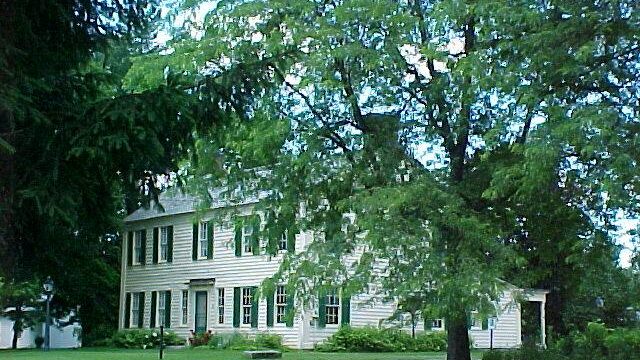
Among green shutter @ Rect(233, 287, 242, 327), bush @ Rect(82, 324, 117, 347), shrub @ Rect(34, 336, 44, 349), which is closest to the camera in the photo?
green shutter @ Rect(233, 287, 242, 327)

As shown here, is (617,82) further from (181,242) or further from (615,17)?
(181,242)

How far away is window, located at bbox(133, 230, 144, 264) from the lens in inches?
1444

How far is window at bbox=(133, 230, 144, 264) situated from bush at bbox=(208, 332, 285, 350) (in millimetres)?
7052

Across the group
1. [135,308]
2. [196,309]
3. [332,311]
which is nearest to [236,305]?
[196,309]

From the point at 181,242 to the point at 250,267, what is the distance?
4.41 metres

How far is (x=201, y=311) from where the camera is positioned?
109ft

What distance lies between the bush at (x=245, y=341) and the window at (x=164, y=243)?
5300 millimetres

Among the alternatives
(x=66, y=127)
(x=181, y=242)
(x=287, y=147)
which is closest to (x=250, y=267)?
(x=181, y=242)

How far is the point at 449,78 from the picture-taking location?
632 inches

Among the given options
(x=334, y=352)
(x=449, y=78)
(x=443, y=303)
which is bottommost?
(x=334, y=352)

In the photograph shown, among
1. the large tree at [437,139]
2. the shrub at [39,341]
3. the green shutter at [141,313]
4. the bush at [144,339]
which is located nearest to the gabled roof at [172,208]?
the green shutter at [141,313]

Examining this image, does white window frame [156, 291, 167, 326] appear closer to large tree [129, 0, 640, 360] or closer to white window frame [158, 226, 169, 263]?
white window frame [158, 226, 169, 263]

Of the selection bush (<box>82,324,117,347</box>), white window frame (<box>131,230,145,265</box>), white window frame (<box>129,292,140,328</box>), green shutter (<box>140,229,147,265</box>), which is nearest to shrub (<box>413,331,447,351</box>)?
Result: green shutter (<box>140,229,147,265</box>)

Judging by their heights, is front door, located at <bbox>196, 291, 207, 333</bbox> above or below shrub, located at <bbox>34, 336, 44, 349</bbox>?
above
